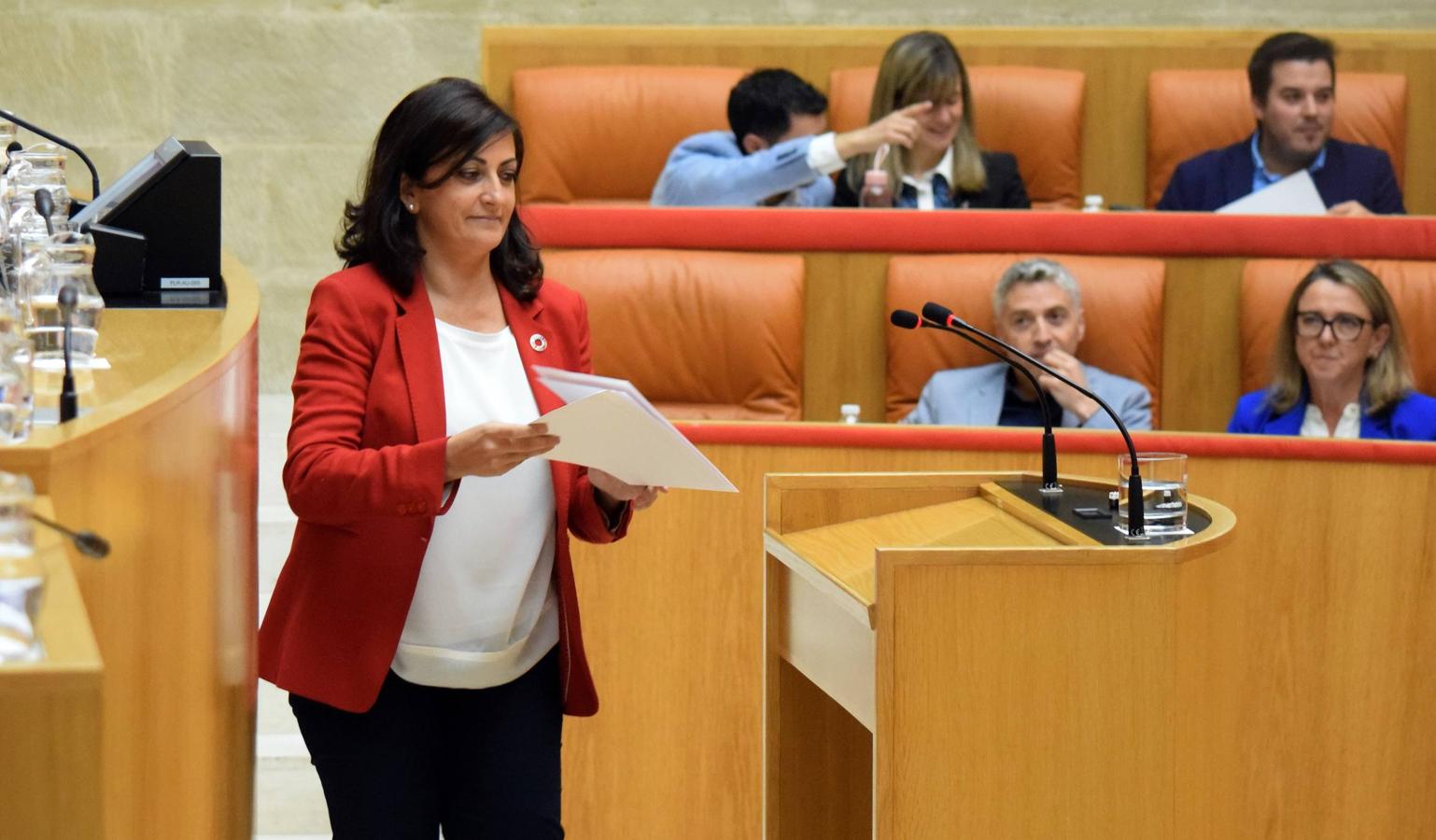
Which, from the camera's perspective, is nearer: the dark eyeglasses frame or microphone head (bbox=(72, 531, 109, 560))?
microphone head (bbox=(72, 531, 109, 560))

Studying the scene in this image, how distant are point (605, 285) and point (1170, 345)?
0.60 meters

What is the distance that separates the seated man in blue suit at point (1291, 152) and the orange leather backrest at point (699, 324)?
853 mm

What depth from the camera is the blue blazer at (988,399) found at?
179 centimetres

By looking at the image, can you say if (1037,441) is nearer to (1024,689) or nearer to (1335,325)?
(1335,325)

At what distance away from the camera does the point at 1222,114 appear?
2.68 m

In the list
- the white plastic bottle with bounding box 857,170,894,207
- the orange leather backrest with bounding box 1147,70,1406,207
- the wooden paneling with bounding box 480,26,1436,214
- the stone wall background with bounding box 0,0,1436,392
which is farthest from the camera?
the stone wall background with bounding box 0,0,1436,392

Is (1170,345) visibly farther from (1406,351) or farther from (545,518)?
(545,518)

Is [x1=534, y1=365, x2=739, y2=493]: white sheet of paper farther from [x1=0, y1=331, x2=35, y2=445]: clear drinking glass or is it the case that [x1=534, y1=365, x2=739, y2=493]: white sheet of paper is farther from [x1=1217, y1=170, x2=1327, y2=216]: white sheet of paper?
[x1=1217, y1=170, x2=1327, y2=216]: white sheet of paper

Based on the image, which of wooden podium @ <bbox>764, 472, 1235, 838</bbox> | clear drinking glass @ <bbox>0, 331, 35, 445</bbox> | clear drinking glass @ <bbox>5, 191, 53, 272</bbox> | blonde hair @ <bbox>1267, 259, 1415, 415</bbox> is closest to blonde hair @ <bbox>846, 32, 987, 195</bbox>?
blonde hair @ <bbox>1267, 259, 1415, 415</bbox>

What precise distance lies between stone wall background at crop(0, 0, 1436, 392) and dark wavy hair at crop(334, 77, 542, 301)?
6.08 ft

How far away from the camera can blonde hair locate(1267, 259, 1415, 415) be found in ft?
5.72

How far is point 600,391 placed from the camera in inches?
38.2

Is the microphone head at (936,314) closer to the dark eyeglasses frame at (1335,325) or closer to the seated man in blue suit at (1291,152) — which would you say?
the dark eyeglasses frame at (1335,325)

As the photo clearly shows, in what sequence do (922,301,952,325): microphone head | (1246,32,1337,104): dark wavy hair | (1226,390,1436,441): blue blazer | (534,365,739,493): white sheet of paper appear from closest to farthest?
(534,365,739,493): white sheet of paper, (922,301,952,325): microphone head, (1226,390,1436,441): blue blazer, (1246,32,1337,104): dark wavy hair
